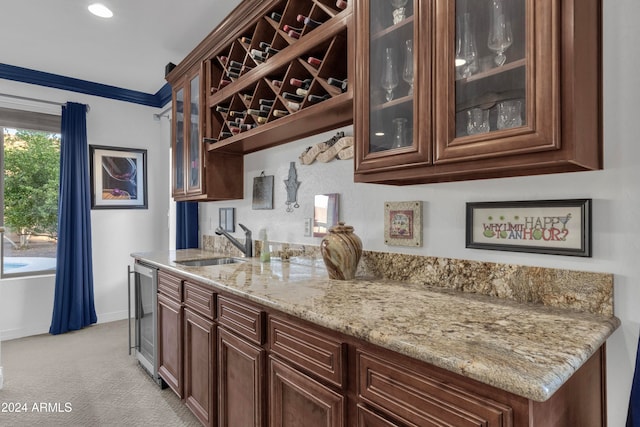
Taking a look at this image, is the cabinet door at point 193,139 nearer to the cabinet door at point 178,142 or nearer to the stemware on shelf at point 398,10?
the cabinet door at point 178,142

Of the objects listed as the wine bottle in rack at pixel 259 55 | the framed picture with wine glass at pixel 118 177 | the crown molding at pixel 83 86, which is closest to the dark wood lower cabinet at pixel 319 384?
the wine bottle in rack at pixel 259 55

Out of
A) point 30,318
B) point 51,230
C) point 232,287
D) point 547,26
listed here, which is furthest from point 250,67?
point 30,318

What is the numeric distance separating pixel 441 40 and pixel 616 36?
530 mm

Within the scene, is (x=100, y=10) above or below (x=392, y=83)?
above

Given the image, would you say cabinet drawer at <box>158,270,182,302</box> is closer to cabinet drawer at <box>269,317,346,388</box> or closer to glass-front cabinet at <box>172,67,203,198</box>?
glass-front cabinet at <box>172,67,203,198</box>

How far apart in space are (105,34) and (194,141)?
106 centimetres

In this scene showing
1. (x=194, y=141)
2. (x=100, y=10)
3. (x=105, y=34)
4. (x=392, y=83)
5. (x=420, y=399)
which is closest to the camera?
(x=420, y=399)

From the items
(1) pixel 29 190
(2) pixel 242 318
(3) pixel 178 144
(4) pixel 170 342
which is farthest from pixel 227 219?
(1) pixel 29 190

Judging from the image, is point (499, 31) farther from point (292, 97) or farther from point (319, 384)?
point (319, 384)

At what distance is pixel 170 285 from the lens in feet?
7.61

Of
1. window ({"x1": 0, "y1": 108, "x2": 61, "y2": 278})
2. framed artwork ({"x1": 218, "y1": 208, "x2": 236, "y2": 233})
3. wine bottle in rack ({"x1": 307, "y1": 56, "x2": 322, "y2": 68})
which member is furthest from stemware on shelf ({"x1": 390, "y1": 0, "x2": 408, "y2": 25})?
window ({"x1": 0, "y1": 108, "x2": 61, "y2": 278})

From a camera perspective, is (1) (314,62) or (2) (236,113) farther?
(2) (236,113)

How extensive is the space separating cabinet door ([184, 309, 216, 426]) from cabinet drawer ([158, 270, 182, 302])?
0.49 feet

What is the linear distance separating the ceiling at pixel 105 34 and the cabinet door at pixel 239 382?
2.19 m
